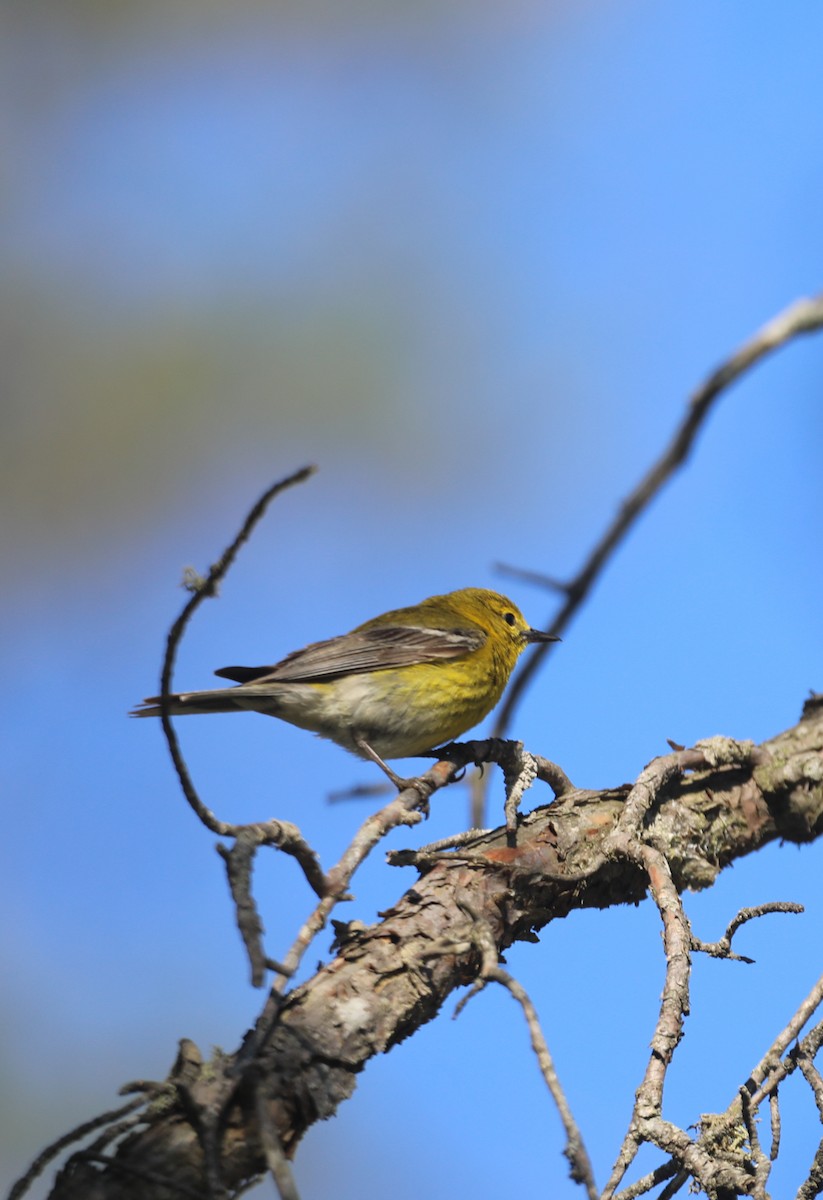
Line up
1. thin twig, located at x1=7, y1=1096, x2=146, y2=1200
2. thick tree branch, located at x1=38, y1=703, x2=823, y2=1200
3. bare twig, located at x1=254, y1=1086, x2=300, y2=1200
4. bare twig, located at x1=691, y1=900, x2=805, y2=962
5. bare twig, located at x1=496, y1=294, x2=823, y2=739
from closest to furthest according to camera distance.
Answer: bare twig, located at x1=496, y1=294, x2=823, y2=739, bare twig, located at x1=254, y1=1086, x2=300, y2=1200, thin twig, located at x1=7, y1=1096, x2=146, y2=1200, thick tree branch, located at x1=38, y1=703, x2=823, y2=1200, bare twig, located at x1=691, y1=900, x2=805, y2=962

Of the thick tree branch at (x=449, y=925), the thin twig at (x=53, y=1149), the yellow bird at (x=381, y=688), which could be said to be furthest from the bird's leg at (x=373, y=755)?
the thin twig at (x=53, y=1149)

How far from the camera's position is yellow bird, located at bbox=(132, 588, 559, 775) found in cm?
621

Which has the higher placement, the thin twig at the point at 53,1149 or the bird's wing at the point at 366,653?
the bird's wing at the point at 366,653

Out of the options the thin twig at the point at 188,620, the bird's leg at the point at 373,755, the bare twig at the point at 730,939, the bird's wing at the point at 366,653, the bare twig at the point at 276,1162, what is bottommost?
the bare twig at the point at 276,1162

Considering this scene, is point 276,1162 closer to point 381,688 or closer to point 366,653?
point 381,688

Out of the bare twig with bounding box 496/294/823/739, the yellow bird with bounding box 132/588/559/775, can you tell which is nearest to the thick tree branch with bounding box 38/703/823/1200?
the bare twig with bounding box 496/294/823/739

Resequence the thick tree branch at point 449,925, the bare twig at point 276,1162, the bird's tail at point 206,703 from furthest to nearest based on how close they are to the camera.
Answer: the bird's tail at point 206,703 < the thick tree branch at point 449,925 < the bare twig at point 276,1162

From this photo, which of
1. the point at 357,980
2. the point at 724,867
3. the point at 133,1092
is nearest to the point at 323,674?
the point at 724,867

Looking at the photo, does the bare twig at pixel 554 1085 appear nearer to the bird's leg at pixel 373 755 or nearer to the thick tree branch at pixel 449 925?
the thick tree branch at pixel 449 925

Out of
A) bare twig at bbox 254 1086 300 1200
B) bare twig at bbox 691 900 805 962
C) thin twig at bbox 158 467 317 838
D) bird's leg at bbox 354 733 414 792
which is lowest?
bare twig at bbox 254 1086 300 1200

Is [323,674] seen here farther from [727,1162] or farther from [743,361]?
[743,361]

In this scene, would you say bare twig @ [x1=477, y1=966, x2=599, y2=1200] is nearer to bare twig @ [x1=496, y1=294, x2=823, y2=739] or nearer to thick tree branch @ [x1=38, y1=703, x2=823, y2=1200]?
thick tree branch @ [x1=38, y1=703, x2=823, y2=1200]

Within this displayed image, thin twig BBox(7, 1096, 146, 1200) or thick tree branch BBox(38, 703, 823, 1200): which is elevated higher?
thick tree branch BBox(38, 703, 823, 1200)

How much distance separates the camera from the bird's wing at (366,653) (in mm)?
6258
